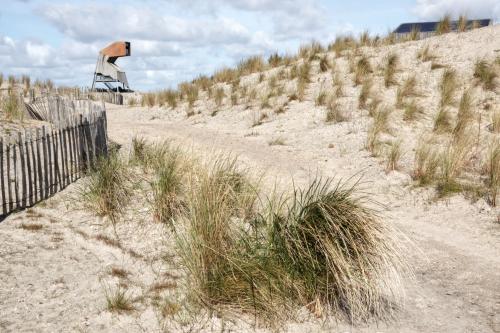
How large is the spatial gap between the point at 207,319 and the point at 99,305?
0.94 m

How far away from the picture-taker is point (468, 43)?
13633mm

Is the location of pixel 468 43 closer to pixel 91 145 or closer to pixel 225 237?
pixel 91 145

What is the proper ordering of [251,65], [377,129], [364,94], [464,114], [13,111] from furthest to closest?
[251,65], [364,94], [13,111], [464,114], [377,129]

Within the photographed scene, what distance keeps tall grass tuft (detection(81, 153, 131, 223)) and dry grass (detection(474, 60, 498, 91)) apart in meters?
8.89

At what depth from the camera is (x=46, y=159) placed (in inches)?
253

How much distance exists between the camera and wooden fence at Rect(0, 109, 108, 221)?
5973 millimetres

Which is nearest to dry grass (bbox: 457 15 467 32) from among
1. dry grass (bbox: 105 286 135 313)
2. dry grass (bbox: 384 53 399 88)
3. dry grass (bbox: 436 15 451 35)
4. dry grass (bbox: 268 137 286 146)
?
dry grass (bbox: 436 15 451 35)

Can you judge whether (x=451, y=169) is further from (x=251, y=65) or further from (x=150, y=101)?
(x=150, y=101)

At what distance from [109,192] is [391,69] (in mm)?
9166

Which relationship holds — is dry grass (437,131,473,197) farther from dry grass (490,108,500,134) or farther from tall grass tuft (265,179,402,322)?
tall grass tuft (265,179,402,322)

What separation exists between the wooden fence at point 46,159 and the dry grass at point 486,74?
865 cm

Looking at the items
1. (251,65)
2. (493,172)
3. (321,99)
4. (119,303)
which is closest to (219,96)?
(251,65)

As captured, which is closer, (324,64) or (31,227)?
(31,227)

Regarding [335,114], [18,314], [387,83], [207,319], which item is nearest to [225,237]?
[207,319]
